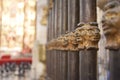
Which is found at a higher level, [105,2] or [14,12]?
[14,12]

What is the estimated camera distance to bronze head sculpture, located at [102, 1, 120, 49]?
90 cm

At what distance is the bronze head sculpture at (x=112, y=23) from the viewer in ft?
2.96

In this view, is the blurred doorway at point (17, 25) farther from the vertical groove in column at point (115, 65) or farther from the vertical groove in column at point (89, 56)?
the vertical groove in column at point (115, 65)

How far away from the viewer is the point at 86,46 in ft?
4.72

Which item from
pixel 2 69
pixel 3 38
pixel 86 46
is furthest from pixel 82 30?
pixel 3 38

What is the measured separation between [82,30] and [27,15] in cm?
1175

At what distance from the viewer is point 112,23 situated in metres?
0.91

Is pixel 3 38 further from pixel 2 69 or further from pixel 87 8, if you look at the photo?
pixel 87 8

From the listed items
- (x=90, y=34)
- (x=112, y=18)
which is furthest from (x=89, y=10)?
(x=112, y=18)

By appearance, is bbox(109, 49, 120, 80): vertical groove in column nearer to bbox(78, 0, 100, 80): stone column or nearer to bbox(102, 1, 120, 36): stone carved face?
bbox(102, 1, 120, 36): stone carved face

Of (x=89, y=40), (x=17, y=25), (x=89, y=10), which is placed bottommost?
(x=89, y=40)

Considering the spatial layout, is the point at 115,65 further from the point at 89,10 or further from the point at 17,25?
the point at 17,25

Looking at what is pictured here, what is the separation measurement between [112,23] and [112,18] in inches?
0.7

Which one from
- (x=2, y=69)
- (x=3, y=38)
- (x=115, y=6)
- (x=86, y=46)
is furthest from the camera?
(x=3, y=38)
